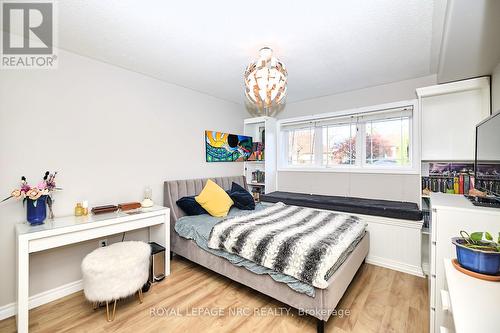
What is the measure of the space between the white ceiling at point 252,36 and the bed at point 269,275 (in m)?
1.71

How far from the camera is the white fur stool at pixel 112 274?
1.81 meters

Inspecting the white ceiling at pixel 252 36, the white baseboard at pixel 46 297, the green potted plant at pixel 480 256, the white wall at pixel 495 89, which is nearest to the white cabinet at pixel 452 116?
the white wall at pixel 495 89

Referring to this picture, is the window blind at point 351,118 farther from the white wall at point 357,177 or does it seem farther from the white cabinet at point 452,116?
the white cabinet at point 452,116

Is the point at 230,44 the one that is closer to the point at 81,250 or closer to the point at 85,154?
the point at 85,154

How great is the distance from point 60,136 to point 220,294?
94.0 inches

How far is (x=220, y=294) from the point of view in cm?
223

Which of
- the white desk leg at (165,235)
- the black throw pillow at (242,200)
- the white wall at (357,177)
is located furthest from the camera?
the black throw pillow at (242,200)

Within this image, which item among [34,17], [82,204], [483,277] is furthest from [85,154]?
[483,277]

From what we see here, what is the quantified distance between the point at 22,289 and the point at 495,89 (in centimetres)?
472

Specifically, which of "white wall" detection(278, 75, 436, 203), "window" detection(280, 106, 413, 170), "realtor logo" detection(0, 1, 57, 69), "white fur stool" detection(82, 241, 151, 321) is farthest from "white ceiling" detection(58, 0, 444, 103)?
"white fur stool" detection(82, 241, 151, 321)

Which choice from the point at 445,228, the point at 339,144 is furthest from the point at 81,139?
the point at 339,144

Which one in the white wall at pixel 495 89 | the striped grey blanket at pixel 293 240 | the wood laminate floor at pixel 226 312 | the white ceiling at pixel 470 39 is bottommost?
the wood laminate floor at pixel 226 312

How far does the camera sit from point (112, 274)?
1831 mm

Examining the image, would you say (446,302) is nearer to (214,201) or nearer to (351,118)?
(214,201)
